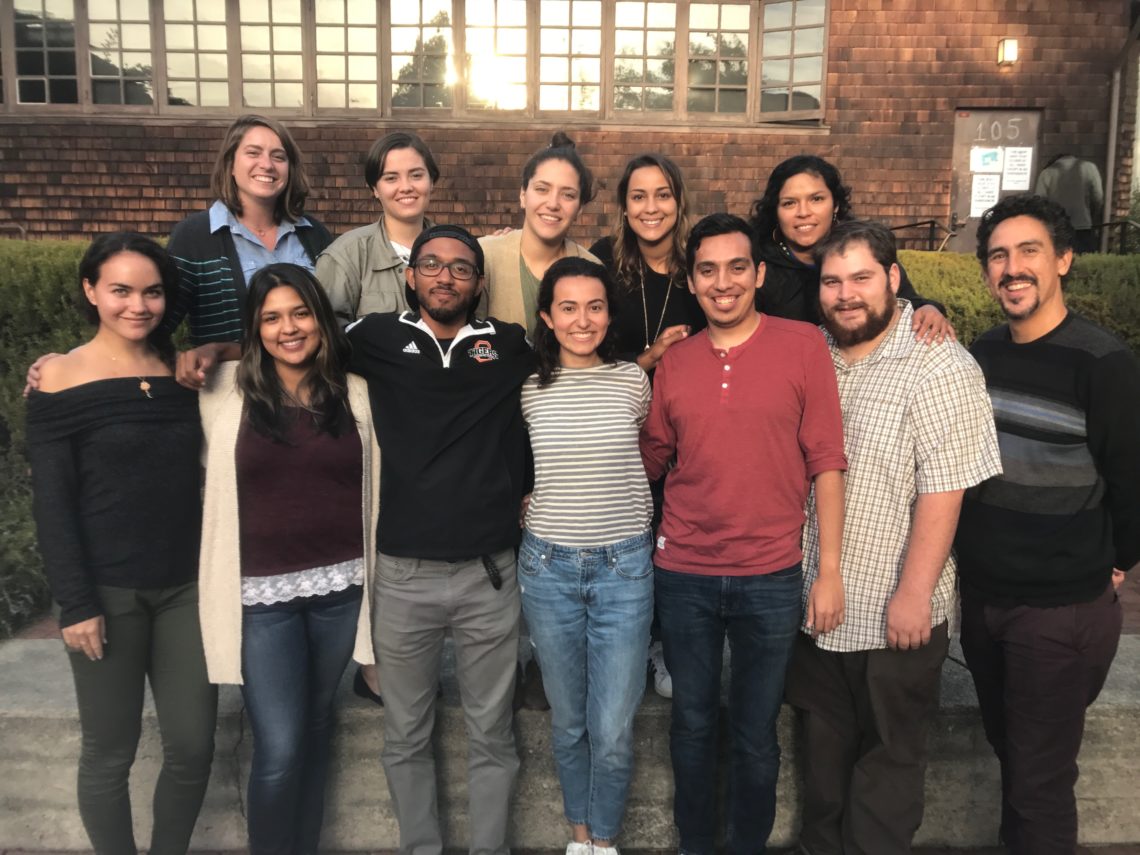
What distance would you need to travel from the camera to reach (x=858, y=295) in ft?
7.87

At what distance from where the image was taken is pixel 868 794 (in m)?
2.48

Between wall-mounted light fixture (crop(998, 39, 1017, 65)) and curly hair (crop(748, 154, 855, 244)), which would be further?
wall-mounted light fixture (crop(998, 39, 1017, 65))

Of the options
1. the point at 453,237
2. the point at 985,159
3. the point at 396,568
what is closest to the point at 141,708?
the point at 396,568

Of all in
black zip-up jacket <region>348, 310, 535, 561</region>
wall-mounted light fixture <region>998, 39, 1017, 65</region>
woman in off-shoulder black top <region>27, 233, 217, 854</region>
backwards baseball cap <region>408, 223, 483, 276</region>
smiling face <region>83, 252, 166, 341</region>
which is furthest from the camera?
wall-mounted light fixture <region>998, 39, 1017, 65</region>

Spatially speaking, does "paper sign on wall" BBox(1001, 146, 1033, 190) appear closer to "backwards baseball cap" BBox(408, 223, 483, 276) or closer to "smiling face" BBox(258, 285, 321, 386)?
"backwards baseball cap" BBox(408, 223, 483, 276)

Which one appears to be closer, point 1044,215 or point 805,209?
point 1044,215

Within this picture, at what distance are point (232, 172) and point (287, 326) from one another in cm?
100

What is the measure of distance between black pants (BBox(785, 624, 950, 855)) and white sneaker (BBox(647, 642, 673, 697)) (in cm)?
50

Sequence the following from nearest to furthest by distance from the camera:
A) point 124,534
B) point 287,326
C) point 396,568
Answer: point 124,534 → point 287,326 → point 396,568

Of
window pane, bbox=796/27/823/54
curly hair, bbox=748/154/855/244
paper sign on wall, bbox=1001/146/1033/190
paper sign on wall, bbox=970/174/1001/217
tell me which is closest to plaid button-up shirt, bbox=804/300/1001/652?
curly hair, bbox=748/154/855/244

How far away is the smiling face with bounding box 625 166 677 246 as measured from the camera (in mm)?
2898

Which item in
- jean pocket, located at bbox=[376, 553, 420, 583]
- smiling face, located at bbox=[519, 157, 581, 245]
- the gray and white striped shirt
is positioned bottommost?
jean pocket, located at bbox=[376, 553, 420, 583]

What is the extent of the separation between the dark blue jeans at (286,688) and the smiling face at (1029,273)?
6.97 feet

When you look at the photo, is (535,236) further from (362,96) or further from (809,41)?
(809,41)
